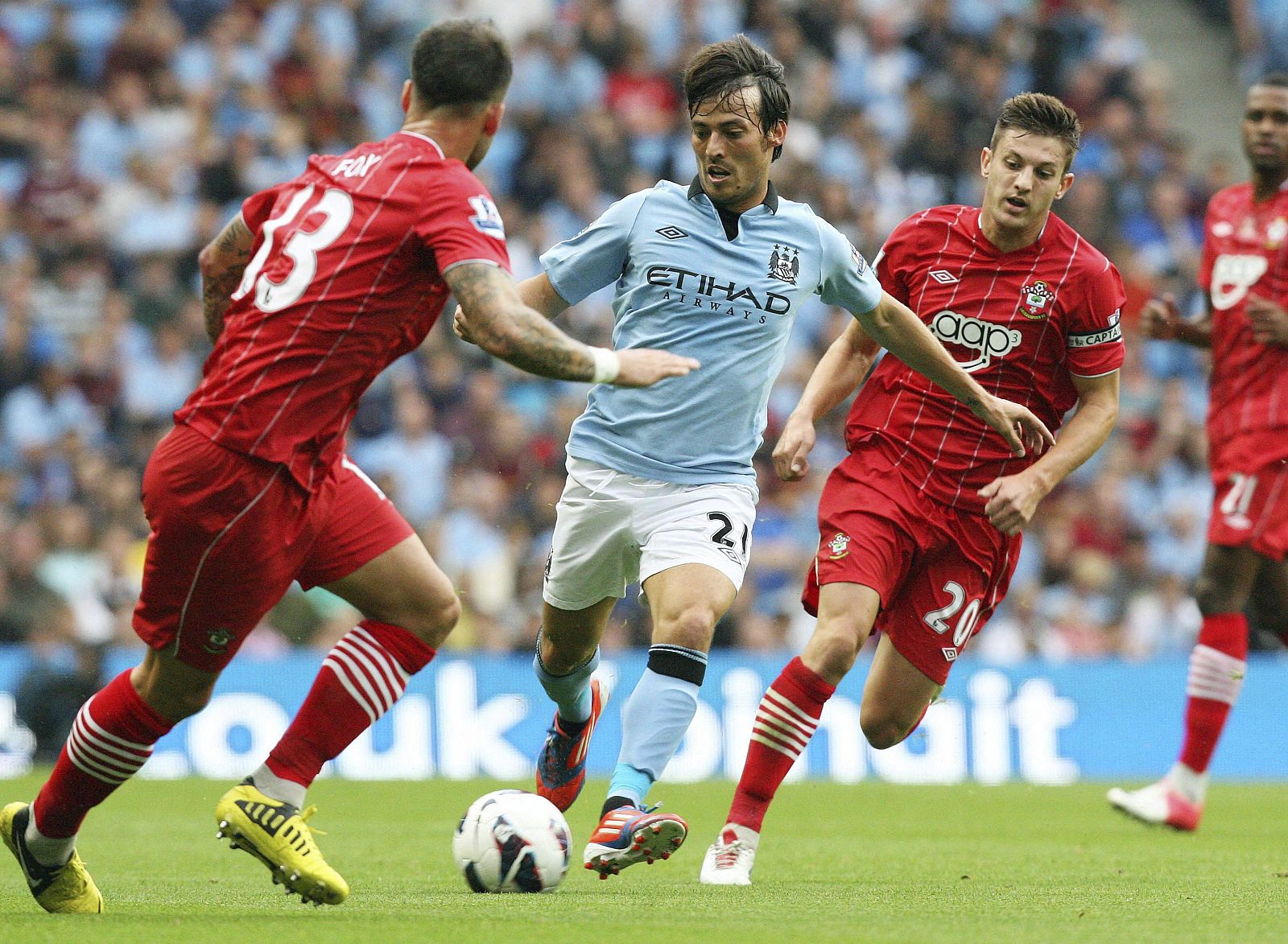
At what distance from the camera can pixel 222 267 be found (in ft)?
18.2

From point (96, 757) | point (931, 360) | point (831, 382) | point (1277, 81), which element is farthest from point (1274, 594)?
point (96, 757)

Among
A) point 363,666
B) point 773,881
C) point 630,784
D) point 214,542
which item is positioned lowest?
point 773,881

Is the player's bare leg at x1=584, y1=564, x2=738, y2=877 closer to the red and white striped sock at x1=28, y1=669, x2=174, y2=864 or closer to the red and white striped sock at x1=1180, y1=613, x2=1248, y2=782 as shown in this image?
the red and white striped sock at x1=28, y1=669, x2=174, y2=864

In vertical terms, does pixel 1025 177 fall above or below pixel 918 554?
above

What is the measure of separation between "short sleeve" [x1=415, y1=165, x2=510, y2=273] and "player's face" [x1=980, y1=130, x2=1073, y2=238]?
2448mm

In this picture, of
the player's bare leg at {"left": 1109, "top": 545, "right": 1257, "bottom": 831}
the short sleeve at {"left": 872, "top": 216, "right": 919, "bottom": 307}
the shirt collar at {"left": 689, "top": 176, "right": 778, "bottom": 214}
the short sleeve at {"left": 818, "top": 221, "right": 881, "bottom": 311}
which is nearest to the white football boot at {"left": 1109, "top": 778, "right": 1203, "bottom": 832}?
the player's bare leg at {"left": 1109, "top": 545, "right": 1257, "bottom": 831}

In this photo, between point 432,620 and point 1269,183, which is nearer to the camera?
point 432,620

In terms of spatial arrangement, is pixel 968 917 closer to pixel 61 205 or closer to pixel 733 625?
pixel 733 625

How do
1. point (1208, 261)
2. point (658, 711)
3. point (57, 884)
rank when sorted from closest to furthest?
point (57, 884) → point (658, 711) → point (1208, 261)

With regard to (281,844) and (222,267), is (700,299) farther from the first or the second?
(281,844)

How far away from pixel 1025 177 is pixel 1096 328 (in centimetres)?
61

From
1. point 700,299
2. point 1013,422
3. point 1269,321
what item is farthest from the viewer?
point 1269,321

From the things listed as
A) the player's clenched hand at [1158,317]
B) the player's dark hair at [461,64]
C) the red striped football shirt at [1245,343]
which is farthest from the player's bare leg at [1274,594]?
the player's dark hair at [461,64]

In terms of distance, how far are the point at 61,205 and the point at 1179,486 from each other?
9560 millimetres
